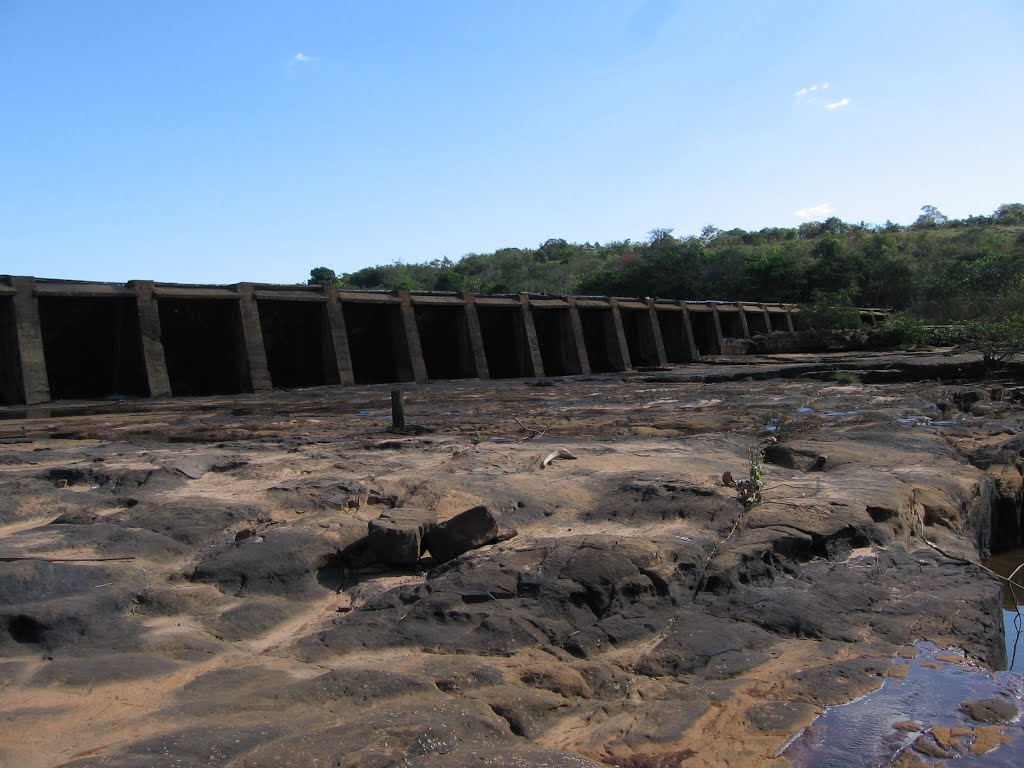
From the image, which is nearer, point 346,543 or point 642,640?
point 642,640

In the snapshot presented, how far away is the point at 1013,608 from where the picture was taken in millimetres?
4602

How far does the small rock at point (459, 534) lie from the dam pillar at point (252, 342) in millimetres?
12069

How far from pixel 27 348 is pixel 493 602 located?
39.0ft

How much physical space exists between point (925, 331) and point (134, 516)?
24.5 meters

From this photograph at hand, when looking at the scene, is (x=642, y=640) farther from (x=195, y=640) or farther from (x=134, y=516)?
(x=134, y=516)

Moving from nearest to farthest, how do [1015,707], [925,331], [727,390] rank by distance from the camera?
[1015,707] < [727,390] < [925,331]

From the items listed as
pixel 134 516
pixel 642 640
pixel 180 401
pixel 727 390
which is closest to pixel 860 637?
pixel 642 640

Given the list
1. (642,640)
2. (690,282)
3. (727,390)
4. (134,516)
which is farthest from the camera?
(690,282)

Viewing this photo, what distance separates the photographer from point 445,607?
334 cm

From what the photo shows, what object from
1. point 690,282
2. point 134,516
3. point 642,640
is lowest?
point 642,640

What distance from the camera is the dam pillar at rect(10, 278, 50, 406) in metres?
12.5

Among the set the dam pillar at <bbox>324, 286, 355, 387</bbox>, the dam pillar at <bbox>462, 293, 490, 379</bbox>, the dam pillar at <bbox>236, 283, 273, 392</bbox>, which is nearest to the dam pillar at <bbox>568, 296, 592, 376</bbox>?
the dam pillar at <bbox>462, 293, 490, 379</bbox>

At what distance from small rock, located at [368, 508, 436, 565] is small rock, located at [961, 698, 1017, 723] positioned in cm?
231

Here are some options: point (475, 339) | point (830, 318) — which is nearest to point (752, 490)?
point (475, 339)
